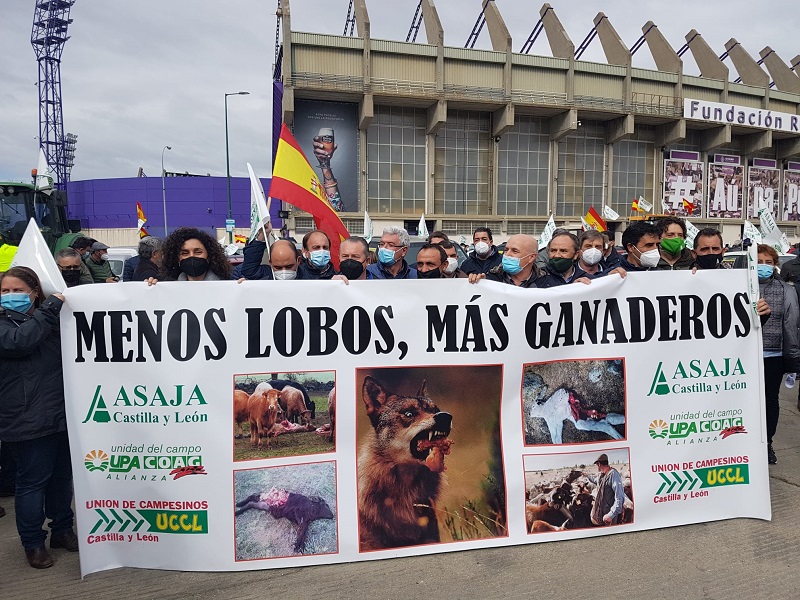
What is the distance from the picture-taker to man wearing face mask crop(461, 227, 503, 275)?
6.45 m

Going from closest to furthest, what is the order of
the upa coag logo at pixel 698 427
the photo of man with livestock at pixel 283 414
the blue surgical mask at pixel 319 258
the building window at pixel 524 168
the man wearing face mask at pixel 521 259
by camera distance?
the photo of man with livestock at pixel 283 414 → the upa coag logo at pixel 698 427 → the man wearing face mask at pixel 521 259 → the blue surgical mask at pixel 319 258 → the building window at pixel 524 168

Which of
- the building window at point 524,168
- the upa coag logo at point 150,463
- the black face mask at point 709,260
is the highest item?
the building window at point 524,168

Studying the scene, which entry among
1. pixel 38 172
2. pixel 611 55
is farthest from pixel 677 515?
pixel 611 55

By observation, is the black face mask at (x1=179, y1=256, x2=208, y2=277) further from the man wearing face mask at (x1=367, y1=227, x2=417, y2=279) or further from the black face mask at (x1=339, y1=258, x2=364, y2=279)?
the man wearing face mask at (x1=367, y1=227, x2=417, y2=279)

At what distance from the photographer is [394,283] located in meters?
3.13

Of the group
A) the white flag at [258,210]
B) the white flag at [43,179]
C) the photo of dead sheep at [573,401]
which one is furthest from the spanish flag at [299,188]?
the white flag at [43,179]

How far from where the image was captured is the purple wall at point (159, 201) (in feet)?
141

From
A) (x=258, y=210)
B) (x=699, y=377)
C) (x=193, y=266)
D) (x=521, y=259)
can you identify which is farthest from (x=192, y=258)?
(x=699, y=377)

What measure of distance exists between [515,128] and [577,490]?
1175 inches

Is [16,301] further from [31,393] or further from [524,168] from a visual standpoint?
[524,168]

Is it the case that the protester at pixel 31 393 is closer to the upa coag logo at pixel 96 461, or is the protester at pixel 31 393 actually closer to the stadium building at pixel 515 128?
the upa coag logo at pixel 96 461

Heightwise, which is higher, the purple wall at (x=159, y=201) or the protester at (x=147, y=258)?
the purple wall at (x=159, y=201)

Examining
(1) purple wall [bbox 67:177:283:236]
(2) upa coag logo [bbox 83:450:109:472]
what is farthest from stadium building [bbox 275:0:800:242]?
(2) upa coag logo [bbox 83:450:109:472]

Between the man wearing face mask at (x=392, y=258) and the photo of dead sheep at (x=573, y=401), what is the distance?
5.46ft
